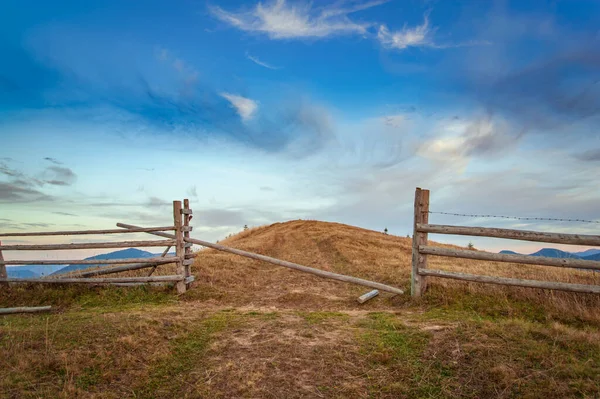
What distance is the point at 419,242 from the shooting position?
27.6ft

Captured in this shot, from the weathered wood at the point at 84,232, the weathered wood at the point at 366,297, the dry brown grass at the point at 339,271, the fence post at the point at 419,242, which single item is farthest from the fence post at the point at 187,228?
the fence post at the point at 419,242

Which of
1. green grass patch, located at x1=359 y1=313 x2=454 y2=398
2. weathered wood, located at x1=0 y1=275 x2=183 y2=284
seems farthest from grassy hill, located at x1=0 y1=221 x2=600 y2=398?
weathered wood, located at x1=0 y1=275 x2=183 y2=284

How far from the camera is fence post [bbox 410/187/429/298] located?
27.4 ft

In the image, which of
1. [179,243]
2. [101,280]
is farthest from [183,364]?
[101,280]

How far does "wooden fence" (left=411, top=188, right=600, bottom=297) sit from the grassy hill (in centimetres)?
38

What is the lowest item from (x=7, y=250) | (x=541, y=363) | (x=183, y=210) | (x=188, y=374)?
(x=188, y=374)

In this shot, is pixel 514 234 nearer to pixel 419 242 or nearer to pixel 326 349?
pixel 419 242

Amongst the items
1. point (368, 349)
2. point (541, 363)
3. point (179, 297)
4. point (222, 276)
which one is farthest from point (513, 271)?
point (179, 297)

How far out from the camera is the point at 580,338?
206 inches

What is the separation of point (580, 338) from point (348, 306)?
14.6 feet

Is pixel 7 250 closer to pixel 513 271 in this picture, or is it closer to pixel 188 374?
pixel 188 374

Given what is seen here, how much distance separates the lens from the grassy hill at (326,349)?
14.9 ft

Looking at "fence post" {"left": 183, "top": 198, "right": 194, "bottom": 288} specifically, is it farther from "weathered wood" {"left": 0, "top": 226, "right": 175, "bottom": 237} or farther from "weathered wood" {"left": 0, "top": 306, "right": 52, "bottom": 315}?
"weathered wood" {"left": 0, "top": 306, "right": 52, "bottom": 315}

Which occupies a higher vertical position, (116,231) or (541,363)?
(116,231)
